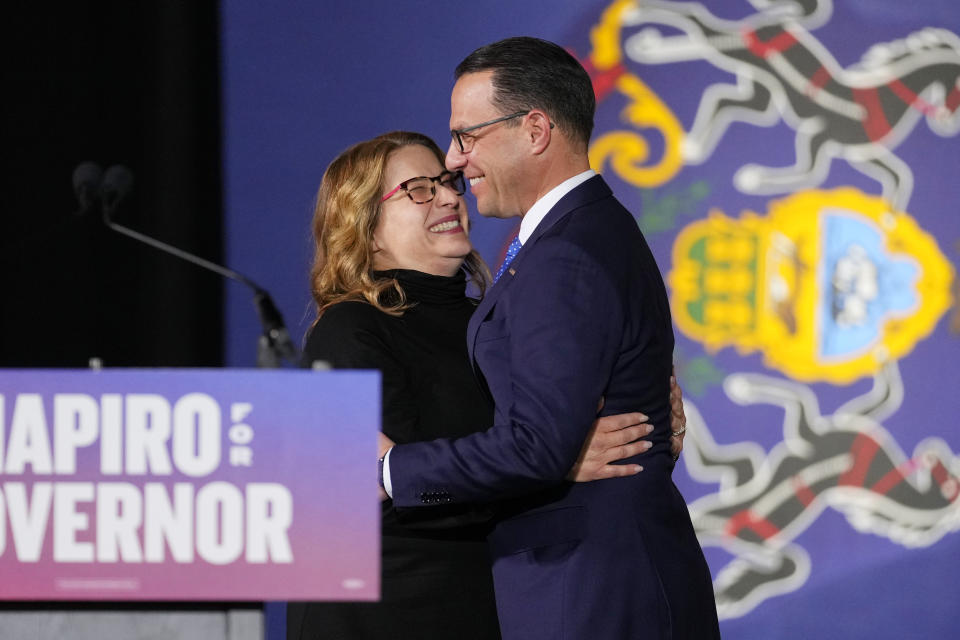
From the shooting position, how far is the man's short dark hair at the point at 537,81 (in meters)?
1.72

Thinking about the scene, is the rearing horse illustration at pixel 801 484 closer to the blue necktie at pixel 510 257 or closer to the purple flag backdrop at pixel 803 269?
the purple flag backdrop at pixel 803 269

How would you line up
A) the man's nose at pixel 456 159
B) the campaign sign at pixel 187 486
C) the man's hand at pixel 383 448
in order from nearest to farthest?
the campaign sign at pixel 187 486, the man's hand at pixel 383 448, the man's nose at pixel 456 159

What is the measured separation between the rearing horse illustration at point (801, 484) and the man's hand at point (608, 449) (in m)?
1.63

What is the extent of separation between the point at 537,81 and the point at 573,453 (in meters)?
0.56

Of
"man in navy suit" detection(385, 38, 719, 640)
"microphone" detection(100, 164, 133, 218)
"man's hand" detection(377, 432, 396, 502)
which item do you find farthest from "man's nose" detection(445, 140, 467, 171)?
"microphone" detection(100, 164, 133, 218)

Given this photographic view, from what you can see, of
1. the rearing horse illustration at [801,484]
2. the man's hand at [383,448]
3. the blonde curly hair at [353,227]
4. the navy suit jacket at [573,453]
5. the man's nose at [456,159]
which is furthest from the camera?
the rearing horse illustration at [801,484]

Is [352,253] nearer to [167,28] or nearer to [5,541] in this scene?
[5,541]

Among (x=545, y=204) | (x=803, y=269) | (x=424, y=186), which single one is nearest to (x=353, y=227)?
(x=424, y=186)

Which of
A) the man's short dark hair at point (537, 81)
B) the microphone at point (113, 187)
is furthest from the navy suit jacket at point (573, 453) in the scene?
the microphone at point (113, 187)

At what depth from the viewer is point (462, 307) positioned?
213cm

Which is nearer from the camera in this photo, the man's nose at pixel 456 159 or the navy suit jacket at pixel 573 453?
the navy suit jacket at pixel 573 453

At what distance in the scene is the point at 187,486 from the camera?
4.06ft

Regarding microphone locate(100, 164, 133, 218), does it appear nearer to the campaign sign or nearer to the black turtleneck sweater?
the black turtleneck sweater

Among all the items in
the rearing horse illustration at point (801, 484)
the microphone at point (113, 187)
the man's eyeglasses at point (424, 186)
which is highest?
the man's eyeglasses at point (424, 186)
